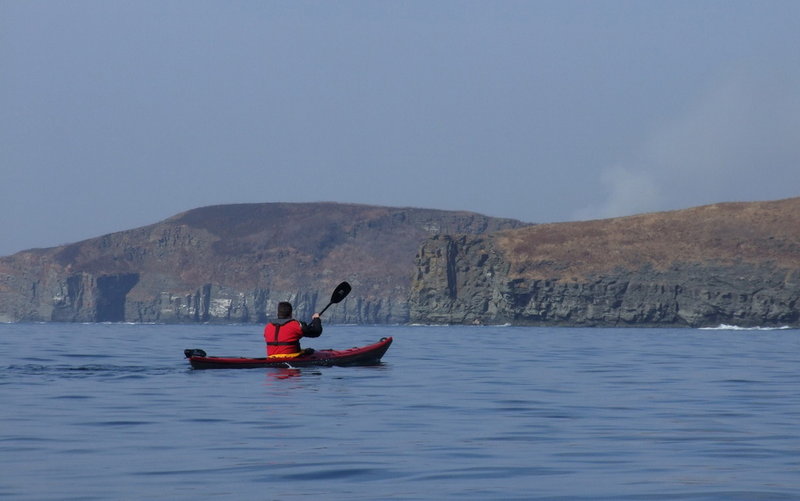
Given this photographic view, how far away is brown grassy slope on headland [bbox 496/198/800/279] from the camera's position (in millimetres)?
161875

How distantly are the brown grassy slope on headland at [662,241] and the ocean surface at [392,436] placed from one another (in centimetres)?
13385

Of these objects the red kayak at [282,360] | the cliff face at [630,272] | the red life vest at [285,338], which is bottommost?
the red kayak at [282,360]

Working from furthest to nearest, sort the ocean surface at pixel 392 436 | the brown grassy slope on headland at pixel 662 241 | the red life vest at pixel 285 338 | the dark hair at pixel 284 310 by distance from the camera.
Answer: the brown grassy slope on headland at pixel 662 241 < the red life vest at pixel 285 338 < the dark hair at pixel 284 310 < the ocean surface at pixel 392 436

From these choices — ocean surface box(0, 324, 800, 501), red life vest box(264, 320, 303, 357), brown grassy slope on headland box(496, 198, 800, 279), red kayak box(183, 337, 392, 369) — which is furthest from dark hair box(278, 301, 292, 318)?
brown grassy slope on headland box(496, 198, 800, 279)

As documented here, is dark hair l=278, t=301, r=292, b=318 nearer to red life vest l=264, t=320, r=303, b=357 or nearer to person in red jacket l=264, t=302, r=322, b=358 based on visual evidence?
person in red jacket l=264, t=302, r=322, b=358

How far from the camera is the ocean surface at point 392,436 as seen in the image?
12.4 metres

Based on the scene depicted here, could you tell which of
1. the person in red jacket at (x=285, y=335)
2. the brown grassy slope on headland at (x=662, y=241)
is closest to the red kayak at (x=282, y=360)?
the person in red jacket at (x=285, y=335)

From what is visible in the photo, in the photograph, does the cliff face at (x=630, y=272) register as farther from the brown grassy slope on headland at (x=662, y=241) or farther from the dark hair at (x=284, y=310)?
the dark hair at (x=284, y=310)

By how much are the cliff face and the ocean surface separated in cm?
12303

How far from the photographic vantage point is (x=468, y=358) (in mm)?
44125

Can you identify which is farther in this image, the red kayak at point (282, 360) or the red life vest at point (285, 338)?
the red life vest at point (285, 338)

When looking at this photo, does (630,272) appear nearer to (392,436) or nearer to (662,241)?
(662,241)

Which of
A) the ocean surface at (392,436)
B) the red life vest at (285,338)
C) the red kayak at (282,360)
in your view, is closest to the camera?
the ocean surface at (392,436)

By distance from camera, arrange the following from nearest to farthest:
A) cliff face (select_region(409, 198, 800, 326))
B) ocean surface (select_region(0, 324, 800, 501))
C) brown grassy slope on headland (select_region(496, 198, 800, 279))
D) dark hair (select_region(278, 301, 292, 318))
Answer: ocean surface (select_region(0, 324, 800, 501)), dark hair (select_region(278, 301, 292, 318)), cliff face (select_region(409, 198, 800, 326)), brown grassy slope on headland (select_region(496, 198, 800, 279))
